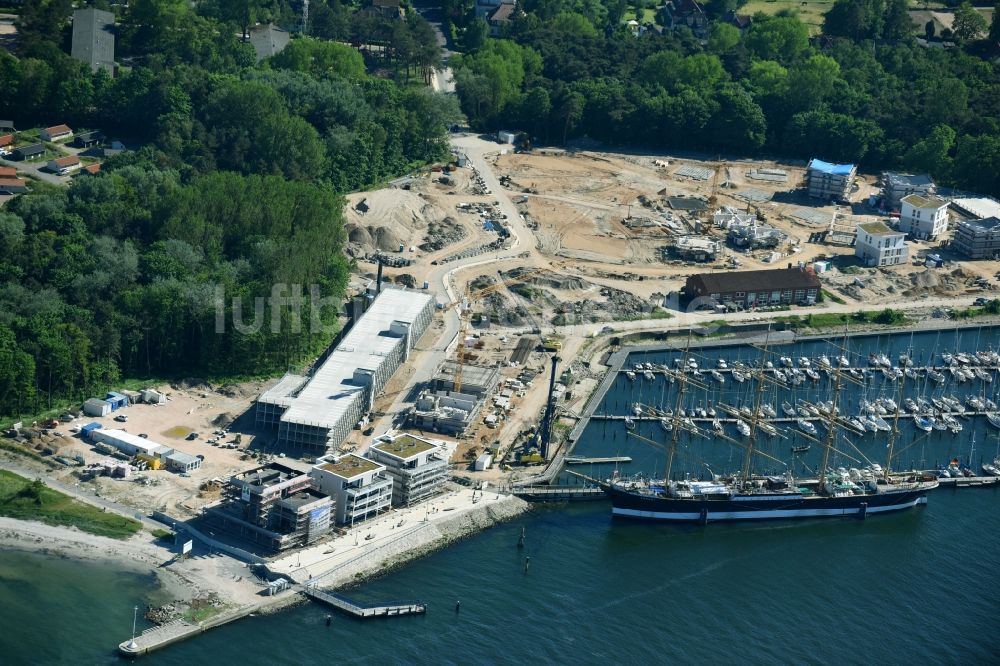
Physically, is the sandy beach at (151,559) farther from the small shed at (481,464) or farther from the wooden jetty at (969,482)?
the wooden jetty at (969,482)

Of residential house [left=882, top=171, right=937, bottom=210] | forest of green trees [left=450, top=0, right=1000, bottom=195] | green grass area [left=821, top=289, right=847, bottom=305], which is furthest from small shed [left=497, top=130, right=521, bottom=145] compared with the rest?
green grass area [left=821, top=289, right=847, bottom=305]

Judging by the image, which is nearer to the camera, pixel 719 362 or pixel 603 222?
pixel 719 362

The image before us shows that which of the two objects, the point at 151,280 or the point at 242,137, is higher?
the point at 242,137

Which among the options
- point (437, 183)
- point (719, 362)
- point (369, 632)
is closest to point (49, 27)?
point (437, 183)

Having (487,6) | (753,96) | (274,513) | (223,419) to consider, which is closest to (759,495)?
(274,513)

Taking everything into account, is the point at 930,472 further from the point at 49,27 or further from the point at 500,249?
the point at 49,27

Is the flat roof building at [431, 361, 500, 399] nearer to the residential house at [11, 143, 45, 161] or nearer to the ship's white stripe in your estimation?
the ship's white stripe
